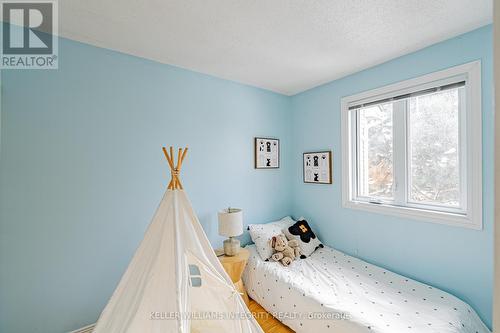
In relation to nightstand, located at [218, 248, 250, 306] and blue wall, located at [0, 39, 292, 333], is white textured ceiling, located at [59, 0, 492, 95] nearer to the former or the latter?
blue wall, located at [0, 39, 292, 333]

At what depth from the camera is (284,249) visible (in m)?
2.59

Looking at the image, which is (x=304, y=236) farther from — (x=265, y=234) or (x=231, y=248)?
(x=231, y=248)

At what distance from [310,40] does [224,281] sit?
209 cm

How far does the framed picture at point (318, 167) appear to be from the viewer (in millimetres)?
2879

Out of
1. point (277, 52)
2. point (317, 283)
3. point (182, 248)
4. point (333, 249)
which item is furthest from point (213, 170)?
point (333, 249)

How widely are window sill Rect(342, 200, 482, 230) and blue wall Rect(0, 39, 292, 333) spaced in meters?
1.70

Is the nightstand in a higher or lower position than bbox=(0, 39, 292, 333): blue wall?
lower

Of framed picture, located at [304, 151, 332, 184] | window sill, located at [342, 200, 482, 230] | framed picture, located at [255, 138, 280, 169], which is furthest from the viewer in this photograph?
framed picture, located at [255, 138, 280, 169]

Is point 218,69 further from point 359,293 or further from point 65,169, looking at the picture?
point 359,293

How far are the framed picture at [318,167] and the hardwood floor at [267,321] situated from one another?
166 cm

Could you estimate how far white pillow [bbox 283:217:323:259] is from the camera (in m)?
2.69

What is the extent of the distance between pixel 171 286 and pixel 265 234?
1481mm

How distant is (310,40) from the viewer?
1.95m

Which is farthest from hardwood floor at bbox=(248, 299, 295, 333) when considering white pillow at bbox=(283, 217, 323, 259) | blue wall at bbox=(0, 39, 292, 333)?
blue wall at bbox=(0, 39, 292, 333)
